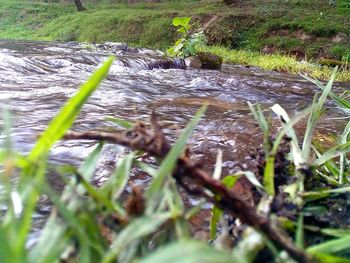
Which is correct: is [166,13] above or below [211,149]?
below

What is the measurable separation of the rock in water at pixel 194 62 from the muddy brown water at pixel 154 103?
146 cm

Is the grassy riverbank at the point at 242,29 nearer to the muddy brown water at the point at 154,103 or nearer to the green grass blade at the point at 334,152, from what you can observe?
the muddy brown water at the point at 154,103

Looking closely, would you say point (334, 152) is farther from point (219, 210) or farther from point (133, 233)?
point (133, 233)

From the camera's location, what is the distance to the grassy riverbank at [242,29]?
12.1 metres

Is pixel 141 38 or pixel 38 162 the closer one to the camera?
pixel 38 162

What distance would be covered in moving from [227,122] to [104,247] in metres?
2.78

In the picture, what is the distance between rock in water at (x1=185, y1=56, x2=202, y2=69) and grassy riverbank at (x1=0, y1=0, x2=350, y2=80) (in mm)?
1496

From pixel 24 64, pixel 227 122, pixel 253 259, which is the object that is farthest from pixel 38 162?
pixel 24 64

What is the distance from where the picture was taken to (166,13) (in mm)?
17719

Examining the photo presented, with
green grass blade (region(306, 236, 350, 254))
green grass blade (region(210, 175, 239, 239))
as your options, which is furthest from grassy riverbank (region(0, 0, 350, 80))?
green grass blade (region(306, 236, 350, 254))

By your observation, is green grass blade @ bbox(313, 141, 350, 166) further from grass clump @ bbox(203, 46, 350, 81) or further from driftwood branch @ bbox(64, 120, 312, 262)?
grass clump @ bbox(203, 46, 350, 81)

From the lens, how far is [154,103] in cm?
421

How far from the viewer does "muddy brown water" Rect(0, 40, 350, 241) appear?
7.16 ft

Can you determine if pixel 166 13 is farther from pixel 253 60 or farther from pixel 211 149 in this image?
pixel 211 149
